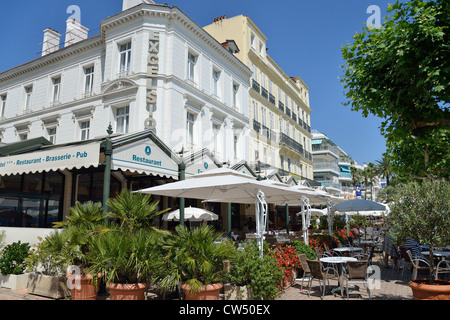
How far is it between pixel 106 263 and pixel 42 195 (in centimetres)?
946

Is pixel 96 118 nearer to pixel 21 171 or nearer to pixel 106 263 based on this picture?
pixel 21 171

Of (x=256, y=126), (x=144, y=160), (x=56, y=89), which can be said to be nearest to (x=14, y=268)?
(x=144, y=160)

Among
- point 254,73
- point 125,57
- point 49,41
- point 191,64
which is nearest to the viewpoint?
point 125,57

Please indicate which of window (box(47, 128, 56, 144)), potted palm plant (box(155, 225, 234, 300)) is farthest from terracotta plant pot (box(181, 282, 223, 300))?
window (box(47, 128, 56, 144))

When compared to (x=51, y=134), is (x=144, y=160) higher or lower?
lower

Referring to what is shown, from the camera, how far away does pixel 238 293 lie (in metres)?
6.43

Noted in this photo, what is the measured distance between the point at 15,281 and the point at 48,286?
3.87ft

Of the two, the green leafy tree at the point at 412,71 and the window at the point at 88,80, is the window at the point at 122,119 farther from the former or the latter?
the green leafy tree at the point at 412,71

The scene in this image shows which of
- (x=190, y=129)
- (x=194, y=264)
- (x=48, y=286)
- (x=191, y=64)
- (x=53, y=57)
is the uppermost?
(x=53, y=57)

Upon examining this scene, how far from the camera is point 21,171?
1021 cm

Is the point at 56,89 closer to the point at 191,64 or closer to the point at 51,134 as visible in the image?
the point at 51,134

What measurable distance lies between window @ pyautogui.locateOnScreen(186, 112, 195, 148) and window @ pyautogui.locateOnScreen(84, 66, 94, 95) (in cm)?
584

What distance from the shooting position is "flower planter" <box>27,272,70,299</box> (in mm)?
7059
